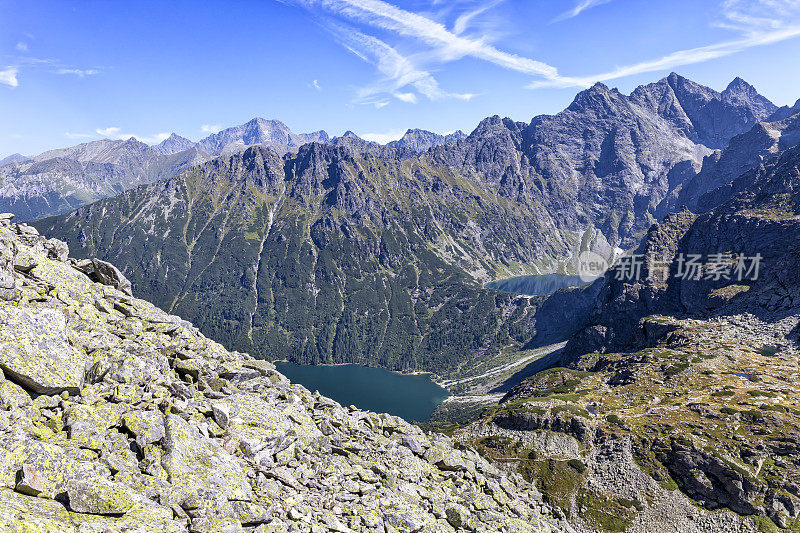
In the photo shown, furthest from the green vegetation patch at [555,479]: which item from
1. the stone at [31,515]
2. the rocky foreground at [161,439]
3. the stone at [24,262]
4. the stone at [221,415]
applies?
the stone at [24,262]

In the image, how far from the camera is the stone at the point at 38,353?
20094 mm

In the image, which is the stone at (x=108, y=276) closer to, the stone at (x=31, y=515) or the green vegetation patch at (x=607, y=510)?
the stone at (x=31, y=515)

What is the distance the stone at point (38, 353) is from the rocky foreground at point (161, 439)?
0.24ft

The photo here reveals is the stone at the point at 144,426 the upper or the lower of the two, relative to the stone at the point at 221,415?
upper

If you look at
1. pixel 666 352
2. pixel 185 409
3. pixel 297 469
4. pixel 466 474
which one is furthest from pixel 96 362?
pixel 666 352

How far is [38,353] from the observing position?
68.9 feet

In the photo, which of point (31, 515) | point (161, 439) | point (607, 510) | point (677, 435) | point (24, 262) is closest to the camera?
point (31, 515)

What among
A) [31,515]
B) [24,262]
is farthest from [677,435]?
[24,262]

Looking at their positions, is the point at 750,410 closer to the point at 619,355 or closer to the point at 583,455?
the point at 583,455

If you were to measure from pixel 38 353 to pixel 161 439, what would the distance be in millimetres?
7673

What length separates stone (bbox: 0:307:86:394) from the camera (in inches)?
791

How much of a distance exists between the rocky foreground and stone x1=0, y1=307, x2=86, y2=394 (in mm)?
72

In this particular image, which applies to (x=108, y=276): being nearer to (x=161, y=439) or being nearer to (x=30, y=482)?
(x=161, y=439)

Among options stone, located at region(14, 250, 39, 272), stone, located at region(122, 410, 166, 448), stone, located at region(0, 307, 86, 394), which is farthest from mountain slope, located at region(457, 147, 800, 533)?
stone, located at region(14, 250, 39, 272)
